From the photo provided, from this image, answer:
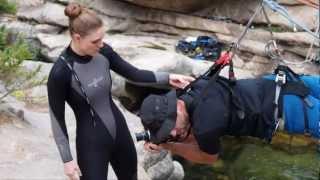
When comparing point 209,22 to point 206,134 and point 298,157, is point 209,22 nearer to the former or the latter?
point 298,157

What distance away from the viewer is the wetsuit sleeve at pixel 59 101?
151 inches

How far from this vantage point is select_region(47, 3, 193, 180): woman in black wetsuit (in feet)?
12.5

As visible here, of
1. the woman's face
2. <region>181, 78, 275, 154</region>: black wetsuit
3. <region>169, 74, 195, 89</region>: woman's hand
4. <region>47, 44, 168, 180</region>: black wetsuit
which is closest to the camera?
<region>181, 78, 275, 154</region>: black wetsuit

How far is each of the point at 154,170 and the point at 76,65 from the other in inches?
91.1

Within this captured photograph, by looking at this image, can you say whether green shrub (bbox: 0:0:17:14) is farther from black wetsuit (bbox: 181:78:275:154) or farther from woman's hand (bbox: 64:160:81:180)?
black wetsuit (bbox: 181:78:275:154)

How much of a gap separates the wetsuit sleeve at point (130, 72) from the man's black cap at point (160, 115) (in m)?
0.90

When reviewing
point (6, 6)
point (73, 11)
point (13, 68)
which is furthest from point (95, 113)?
point (6, 6)

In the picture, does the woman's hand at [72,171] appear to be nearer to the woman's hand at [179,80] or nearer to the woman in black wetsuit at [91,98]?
the woman in black wetsuit at [91,98]

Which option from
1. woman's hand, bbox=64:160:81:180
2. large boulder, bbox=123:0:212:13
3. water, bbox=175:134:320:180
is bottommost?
water, bbox=175:134:320:180

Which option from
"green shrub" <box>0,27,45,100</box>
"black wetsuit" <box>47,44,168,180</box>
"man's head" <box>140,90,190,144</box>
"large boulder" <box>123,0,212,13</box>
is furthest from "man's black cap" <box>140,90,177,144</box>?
"large boulder" <box>123,0,212,13</box>

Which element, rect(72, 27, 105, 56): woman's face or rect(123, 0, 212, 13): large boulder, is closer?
rect(72, 27, 105, 56): woman's face

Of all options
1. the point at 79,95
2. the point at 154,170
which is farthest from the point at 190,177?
the point at 79,95

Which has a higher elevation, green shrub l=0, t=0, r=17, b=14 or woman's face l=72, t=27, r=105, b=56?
woman's face l=72, t=27, r=105, b=56

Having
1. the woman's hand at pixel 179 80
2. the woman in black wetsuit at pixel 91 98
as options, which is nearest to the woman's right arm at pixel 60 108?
the woman in black wetsuit at pixel 91 98
